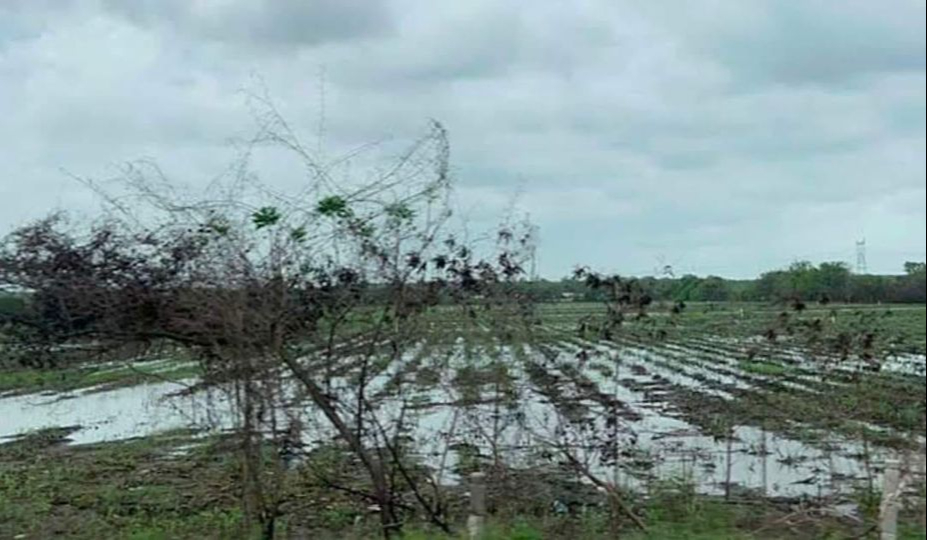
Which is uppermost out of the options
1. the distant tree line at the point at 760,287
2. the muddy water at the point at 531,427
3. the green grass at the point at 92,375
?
the distant tree line at the point at 760,287

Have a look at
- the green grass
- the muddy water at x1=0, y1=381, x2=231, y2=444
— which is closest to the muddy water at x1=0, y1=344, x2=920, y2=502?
the muddy water at x1=0, y1=381, x2=231, y2=444

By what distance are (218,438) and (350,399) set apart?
1.07 meters

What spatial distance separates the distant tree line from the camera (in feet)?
29.3

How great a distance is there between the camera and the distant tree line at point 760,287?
8922 millimetres

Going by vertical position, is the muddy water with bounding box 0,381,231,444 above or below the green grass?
below

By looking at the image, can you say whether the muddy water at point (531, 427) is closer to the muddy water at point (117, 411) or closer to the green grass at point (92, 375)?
the muddy water at point (117, 411)

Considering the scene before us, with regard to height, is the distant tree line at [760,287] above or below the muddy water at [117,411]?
above

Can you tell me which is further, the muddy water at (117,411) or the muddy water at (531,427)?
the muddy water at (531,427)

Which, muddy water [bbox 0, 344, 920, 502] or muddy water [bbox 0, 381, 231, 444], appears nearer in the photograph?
muddy water [bbox 0, 381, 231, 444]

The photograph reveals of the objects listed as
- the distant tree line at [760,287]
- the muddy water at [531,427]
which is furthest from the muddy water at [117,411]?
the distant tree line at [760,287]

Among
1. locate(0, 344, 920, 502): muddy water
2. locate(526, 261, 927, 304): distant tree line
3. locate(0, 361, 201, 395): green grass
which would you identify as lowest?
locate(0, 344, 920, 502): muddy water

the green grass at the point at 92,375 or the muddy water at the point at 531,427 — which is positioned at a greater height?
the green grass at the point at 92,375

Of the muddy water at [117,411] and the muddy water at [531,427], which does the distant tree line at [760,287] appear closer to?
the muddy water at [531,427]

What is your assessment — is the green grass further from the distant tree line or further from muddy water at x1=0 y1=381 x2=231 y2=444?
the distant tree line
